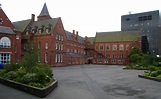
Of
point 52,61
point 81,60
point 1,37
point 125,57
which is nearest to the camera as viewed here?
point 1,37

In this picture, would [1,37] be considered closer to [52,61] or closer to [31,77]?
[52,61]

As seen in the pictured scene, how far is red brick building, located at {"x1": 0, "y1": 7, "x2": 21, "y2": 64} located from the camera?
3984 cm

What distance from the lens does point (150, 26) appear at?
97.1 metres

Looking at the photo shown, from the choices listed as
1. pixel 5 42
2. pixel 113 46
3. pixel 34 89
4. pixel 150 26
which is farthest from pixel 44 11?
pixel 34 89

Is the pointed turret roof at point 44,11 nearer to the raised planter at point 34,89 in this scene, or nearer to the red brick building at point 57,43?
the red brick building at point 57,43

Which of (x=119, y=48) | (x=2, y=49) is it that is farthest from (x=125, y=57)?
(x=2, y=49)

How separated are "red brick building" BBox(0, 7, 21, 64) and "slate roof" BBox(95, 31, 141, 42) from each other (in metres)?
51.3

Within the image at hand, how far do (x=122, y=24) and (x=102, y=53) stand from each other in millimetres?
30997

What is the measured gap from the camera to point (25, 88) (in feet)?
43.4

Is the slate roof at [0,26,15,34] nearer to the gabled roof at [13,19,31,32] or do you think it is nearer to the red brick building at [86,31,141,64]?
the gabled roof at [13,19,31,32]

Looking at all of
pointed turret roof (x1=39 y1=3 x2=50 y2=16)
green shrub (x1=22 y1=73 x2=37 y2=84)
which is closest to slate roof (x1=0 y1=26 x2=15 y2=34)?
pointed turret roof (x1=39 y1=3 x2=50 y2=16)

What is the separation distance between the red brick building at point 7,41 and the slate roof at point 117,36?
51256 millimetres

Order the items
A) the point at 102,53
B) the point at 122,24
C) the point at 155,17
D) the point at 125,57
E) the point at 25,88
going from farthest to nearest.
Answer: the point at 122,24, the point at 155,17, the point at 102,53, the point at 125,57, the point at 25,88

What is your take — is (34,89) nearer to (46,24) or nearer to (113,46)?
(46,24)
